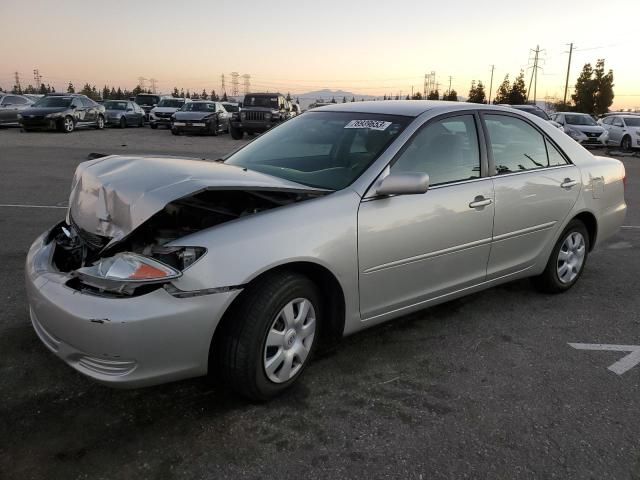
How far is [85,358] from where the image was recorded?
2.51 m

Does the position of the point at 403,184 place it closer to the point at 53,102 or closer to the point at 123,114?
the point at 53,102

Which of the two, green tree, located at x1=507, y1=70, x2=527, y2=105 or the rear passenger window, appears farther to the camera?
green tree, located at x1=507, y1=70, x2=527, y2=105

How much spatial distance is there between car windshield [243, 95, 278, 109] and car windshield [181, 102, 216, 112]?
1732mm

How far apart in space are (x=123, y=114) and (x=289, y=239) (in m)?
28.0

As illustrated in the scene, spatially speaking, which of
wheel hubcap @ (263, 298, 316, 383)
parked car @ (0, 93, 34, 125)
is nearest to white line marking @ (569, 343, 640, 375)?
wheel hubcap @ (263, 298, 316, 383)

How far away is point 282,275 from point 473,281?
1.65 metres

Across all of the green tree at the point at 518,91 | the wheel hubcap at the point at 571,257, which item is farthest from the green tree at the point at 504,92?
the wheel hubcap at the point at 571,257

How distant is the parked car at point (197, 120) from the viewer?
2388 cm

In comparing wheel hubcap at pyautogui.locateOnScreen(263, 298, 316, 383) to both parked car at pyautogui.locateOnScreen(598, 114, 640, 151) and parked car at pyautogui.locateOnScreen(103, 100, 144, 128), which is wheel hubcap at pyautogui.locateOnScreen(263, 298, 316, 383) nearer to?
parked car at pyautogui.locateOnScreen(598, 114, 640, 151)

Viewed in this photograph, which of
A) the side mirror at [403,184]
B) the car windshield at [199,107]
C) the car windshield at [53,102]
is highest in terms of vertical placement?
the side mirror at [403,184]

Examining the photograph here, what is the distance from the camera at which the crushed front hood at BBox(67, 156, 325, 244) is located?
2.60m

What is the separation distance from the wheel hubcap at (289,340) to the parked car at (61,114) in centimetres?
2145

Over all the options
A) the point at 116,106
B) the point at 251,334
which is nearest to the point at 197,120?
the point at 116,106

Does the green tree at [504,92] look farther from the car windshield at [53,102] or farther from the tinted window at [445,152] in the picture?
the tinted window at [445,152]
